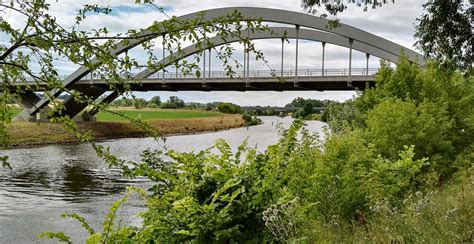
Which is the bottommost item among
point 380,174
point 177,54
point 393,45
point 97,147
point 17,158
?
point 17,158

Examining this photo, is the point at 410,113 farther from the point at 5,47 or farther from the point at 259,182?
the point at 5,47

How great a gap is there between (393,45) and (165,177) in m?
32.5

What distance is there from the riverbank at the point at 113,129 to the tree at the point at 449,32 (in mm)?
18190

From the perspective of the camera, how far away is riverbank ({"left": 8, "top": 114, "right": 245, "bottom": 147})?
3919 cm

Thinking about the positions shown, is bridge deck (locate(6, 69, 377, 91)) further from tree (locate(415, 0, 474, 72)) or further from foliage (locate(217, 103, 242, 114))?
foliage (locate(217, 103, 242, 114))

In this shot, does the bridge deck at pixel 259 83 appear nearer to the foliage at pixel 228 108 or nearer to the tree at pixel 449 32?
the tree at pixel 449 32

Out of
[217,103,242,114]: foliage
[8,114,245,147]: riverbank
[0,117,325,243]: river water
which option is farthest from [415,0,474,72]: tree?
[217,103,242,114]: foliage

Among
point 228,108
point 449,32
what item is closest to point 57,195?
point 449,32

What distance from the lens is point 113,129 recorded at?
51.6 m

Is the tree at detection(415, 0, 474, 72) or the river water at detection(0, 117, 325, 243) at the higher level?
the tree at detection(415, 0, 474, 72)

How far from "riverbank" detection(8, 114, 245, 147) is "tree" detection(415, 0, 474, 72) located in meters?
18.2

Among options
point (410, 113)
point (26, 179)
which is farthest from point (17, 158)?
point (410, 113)

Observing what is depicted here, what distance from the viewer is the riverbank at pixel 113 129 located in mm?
39188

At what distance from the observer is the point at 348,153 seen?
7.84 meters
